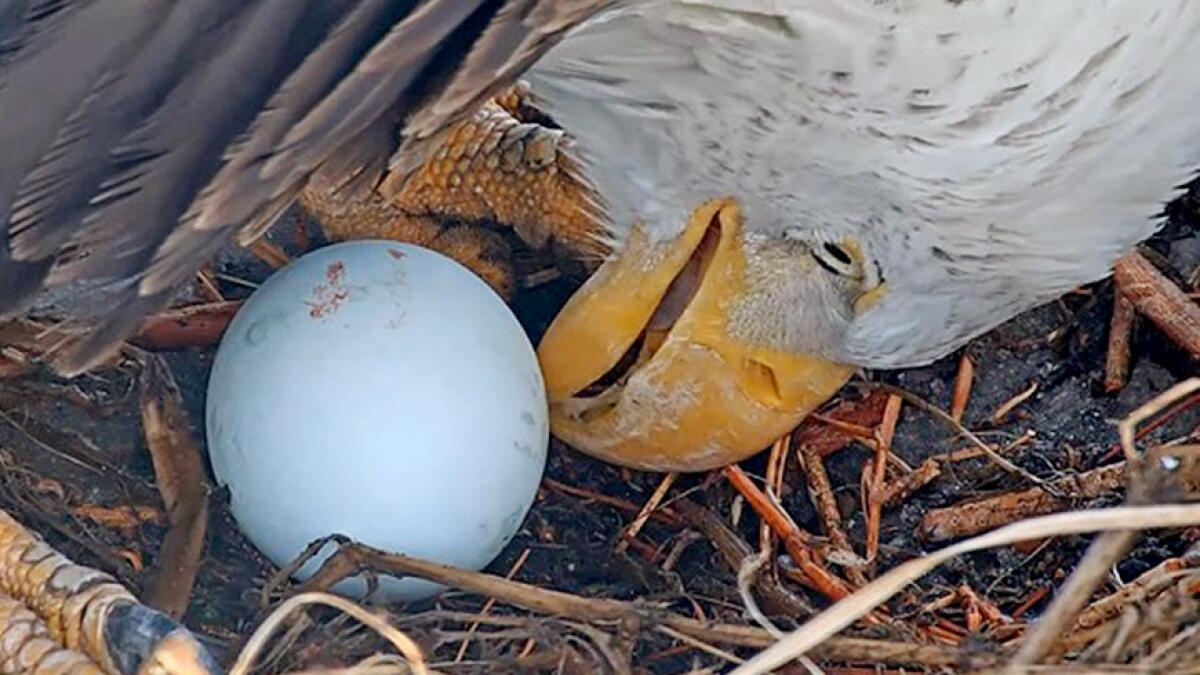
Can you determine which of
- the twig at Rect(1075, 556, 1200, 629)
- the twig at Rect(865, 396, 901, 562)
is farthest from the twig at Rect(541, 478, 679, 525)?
the twig at Rect(1075, 556, 1200, 629)

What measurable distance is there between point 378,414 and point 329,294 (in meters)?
0.16

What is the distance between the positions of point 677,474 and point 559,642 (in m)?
0.50

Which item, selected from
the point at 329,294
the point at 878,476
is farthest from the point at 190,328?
the point at 878,476

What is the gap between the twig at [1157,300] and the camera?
2680mm

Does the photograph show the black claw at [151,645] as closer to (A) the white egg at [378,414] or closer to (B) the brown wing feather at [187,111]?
(A) the white egg at [378,414]

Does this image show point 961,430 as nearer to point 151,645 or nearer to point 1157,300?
point 1157,300

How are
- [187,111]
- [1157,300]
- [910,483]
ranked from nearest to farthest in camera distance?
[187,111] < [910,483] < [1157,300]

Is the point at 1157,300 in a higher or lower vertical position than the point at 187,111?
lower

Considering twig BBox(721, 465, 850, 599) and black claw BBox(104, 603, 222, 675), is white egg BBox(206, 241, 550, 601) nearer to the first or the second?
black claw BBox(104, 603, 222, 675)

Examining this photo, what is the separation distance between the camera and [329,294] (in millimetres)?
2268

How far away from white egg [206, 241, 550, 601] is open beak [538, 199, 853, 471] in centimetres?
9


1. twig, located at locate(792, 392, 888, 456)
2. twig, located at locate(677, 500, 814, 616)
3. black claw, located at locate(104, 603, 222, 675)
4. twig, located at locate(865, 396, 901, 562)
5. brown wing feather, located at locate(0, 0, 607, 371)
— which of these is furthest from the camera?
twig, located at locate(792, 392, 888, 456)

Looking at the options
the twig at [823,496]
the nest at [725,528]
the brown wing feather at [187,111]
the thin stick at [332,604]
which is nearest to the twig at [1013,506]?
the nest at [725,528]

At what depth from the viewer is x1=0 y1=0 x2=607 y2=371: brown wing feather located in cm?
161
